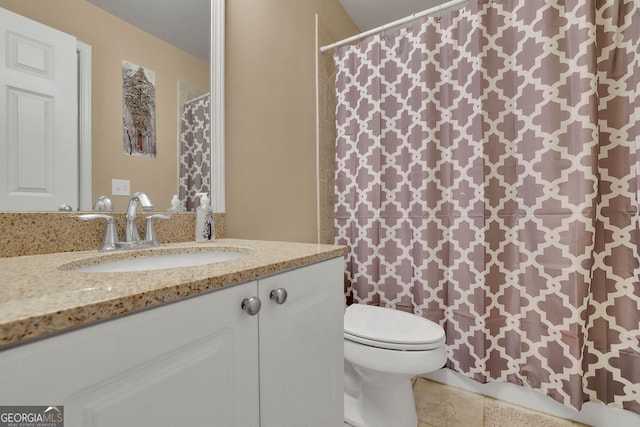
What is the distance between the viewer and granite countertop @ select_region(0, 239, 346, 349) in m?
0.31

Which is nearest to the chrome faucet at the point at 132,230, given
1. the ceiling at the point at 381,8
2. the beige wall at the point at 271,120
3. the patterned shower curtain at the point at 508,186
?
the beige wall at the point at 271,120

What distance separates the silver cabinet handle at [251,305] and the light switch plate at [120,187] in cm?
68

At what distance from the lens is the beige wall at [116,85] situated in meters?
0.83

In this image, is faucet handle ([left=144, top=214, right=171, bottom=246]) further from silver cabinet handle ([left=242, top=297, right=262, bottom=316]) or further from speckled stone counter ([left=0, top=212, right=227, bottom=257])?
silver cabinet handle ([left=242, top=297, right=262, bottom=316])

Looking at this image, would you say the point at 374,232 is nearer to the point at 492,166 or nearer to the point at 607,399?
the point at 492,166

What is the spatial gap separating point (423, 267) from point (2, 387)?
1.46 meters

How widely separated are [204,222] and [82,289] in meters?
0.71

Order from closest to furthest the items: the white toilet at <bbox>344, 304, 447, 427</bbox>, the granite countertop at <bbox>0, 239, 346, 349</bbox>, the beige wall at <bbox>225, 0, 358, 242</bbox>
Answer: the granite countertop at <bbox>0, 239, 346, 349</bbox>, the white toilet at <bbox>344, 304, 447, 427</bbox>, the beige wall at <bbox>225, 0, 358, 242</bbox>

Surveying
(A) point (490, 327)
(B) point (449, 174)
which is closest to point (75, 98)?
(B) point (449, 174)

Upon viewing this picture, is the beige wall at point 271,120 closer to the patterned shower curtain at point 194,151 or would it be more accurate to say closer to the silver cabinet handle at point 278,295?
the patterned shower curtain at point 194,151

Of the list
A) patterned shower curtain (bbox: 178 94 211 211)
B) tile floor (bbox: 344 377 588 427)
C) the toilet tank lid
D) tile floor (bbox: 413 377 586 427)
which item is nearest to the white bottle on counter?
patterned shower curtain (bbox: 178 94 211 211)

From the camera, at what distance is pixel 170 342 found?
433mm

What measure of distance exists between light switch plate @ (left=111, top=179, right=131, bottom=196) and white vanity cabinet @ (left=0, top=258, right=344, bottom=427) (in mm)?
661

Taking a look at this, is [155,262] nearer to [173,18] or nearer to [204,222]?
[204,222]
